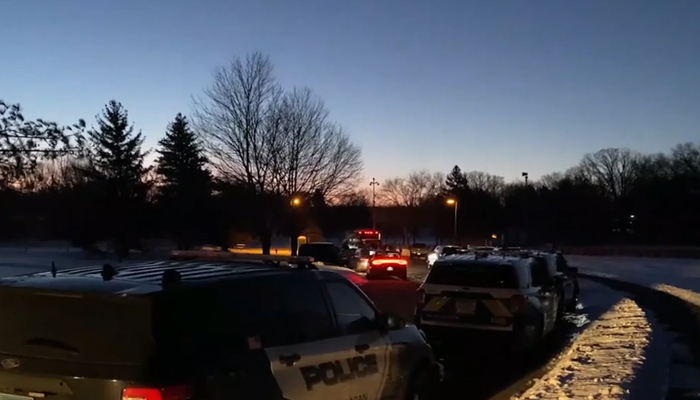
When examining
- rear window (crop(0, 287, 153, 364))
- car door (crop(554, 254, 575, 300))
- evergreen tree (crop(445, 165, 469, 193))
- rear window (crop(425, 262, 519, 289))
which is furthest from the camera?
evergreen tree (crop(445, 165, 469, 193))

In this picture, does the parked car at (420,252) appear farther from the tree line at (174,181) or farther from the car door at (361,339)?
the car door at (361,339)

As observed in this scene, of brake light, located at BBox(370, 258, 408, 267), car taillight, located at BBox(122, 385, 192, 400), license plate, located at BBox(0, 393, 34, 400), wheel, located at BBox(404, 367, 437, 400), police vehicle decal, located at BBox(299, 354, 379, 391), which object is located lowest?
wheel, located at BBox(404, 367, 437, 400)

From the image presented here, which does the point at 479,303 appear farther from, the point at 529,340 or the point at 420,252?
the point at 420,252

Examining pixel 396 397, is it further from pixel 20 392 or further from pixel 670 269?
pixel 670 269

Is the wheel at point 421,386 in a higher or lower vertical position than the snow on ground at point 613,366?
higher

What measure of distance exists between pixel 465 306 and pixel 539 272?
285cm

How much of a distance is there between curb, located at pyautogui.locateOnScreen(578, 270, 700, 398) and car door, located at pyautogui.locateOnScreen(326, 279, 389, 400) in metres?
4.22

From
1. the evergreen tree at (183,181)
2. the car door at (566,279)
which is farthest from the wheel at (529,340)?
the evergreen tree at (183,181)

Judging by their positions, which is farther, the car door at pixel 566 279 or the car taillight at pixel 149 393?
the car door at pixel 566 279

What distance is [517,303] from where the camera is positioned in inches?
490

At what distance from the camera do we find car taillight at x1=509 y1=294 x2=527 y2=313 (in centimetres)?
1241

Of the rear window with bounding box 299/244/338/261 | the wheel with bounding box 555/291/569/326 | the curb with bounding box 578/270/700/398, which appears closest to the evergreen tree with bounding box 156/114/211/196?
the rear window with bounding box 299/244/338/261

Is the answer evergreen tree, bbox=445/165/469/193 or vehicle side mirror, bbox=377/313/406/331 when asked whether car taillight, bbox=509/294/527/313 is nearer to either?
vehicle side mirror, bbox=377/313/406/331

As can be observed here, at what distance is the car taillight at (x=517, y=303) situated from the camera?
12406 millimetres
